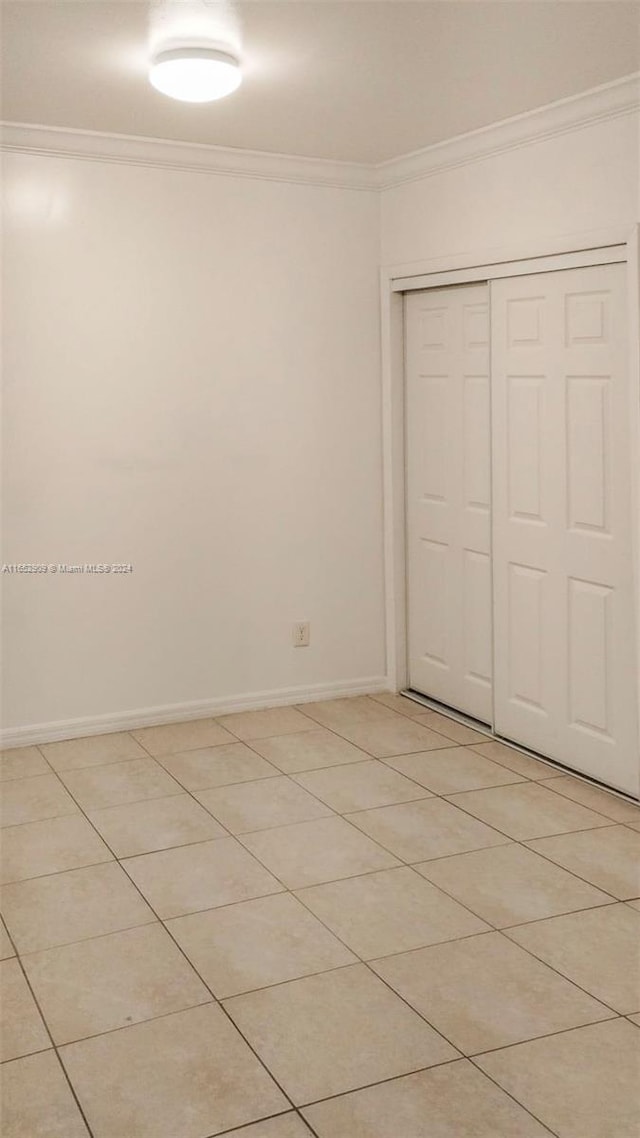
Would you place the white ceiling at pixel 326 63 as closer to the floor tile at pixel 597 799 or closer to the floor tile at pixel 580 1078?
the floor tile at pixel 597 799

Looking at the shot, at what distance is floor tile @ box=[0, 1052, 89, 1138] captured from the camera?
7.27 feet

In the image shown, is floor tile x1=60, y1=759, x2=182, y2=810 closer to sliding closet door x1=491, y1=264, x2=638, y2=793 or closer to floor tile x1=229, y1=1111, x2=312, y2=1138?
sliding closet door x1=491, y1=264, x2=638, y2=793

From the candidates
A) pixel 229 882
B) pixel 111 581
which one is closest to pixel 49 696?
pixel 111 581

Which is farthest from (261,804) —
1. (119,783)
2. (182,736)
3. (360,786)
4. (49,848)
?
(182,736)

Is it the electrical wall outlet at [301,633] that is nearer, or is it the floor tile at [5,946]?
the floor tile at [5,946]

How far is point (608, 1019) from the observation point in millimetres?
2561

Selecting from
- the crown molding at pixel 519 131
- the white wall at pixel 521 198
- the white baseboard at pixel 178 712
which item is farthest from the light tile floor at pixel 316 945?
the crown molding at pixel 519 131

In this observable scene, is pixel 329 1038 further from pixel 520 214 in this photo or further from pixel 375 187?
pixel 375 187

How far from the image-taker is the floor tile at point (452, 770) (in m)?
4.11

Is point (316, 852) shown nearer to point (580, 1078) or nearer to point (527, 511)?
point (580, 1078)

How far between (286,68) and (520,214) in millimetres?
1131

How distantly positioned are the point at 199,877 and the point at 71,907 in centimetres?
40

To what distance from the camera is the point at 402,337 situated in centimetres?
518

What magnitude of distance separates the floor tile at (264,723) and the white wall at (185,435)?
13cm
